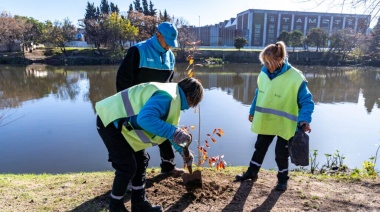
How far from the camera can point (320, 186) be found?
11.2 feet

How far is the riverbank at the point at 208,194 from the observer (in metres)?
2.85

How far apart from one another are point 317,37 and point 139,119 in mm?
38607

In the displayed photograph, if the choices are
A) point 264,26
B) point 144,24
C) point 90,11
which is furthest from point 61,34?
point 264,26

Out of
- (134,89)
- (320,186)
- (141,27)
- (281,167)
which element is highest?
(141,27)

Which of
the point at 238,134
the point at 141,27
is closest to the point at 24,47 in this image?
the point at 141,27

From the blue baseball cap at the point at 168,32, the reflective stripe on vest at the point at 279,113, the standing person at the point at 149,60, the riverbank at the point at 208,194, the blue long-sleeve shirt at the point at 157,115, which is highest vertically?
the blue baseball cap at the point at 168,32

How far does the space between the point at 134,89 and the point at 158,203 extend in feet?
4.22

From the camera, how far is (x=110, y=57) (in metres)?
31.6

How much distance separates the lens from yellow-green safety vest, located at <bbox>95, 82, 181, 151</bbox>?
2135mm

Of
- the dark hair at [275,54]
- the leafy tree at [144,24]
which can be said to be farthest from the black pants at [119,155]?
the leafy tree at [144,24]

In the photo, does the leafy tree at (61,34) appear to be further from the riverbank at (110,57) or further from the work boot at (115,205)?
the work boot at (115,205)

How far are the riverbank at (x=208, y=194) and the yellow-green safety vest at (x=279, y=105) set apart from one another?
661mm

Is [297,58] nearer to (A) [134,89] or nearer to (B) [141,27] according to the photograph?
(B) [141,27]

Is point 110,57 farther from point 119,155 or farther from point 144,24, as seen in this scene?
point 119,155
